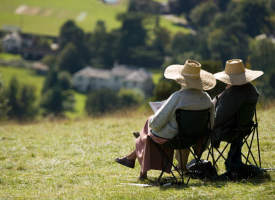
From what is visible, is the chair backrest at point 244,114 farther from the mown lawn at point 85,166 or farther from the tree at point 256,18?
the tree at point 256,18

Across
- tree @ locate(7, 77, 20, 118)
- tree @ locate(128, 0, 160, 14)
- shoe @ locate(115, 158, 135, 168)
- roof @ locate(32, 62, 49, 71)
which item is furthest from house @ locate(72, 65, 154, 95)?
shoe @ locate(115, 158, 135, 168)

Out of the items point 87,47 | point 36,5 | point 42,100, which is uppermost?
point 36,5

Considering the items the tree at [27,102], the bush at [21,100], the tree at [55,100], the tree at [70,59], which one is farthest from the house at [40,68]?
the tree at [27,102]

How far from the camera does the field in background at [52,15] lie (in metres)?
143

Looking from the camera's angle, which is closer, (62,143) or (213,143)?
(213,143)

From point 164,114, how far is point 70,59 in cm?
12356

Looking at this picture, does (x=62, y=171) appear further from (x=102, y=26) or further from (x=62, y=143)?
(x=102, y=26)

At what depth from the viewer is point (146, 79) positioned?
362 feet

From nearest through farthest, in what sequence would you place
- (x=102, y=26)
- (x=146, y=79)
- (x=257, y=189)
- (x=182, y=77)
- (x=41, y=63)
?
(x=257, y=189), (x=182, y=77), (x=146, y=79), (x=41, y=63), (x=102, y=26)

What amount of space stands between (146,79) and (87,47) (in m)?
26.1

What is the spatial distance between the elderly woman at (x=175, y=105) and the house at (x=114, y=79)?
101111 mm

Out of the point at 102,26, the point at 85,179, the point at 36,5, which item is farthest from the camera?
the point at 36,5

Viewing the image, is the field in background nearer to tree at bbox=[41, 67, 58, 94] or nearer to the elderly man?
tree at bbox=[41, 67, 58, 94]

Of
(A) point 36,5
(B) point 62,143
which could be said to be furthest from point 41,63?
(B) point 62,143
